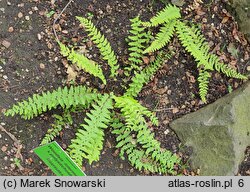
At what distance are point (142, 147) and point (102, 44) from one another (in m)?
1.35

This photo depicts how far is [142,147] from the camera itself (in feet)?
16.5

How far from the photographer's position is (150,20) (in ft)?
16.4

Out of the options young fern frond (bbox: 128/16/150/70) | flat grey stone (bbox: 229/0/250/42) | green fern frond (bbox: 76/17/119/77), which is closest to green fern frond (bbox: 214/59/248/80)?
flat grey stone (bbox: 229/0/250/42)

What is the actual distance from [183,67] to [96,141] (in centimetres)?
159

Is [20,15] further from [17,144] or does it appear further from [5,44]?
[17,144]

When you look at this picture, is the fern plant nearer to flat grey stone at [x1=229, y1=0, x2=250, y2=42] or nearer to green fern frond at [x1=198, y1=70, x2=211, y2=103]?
green fern frond at [x1=198, y1=70, x2=211, y2=103]

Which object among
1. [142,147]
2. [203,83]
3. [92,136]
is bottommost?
[142,147]

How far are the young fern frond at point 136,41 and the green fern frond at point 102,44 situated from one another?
0.22 meters

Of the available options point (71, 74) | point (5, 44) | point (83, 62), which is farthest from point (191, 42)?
point (5, 44)

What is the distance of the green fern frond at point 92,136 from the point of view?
437 cm

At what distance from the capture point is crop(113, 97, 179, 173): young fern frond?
475 cm

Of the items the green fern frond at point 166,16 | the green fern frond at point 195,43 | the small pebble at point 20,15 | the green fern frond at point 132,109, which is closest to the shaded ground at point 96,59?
the small pebble at point 20,15

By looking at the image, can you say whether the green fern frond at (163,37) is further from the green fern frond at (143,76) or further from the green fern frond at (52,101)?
the green fern frond at (52,101)

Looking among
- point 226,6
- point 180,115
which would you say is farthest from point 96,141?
point 226,6
